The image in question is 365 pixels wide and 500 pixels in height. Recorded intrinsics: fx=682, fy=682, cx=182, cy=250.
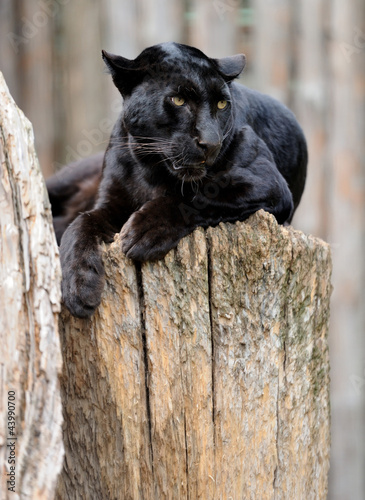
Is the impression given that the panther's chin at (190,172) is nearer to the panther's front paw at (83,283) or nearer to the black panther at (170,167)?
the black panther at (170,167)

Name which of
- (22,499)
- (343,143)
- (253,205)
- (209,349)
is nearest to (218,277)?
(209,349)

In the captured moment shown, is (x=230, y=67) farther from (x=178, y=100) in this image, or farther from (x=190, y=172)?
(x=190, y=172)

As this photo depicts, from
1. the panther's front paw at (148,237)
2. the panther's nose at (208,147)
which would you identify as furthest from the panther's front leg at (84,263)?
the panther's nose at (208,147)

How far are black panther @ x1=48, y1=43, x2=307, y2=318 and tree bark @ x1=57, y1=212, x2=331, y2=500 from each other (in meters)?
0.08

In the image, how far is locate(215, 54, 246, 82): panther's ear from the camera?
7.52ft

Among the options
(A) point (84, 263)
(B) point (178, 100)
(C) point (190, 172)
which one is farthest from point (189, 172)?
(A) point (84, 263)

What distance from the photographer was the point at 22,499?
1516 millimetres

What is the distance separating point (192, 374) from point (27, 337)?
549 millimetres

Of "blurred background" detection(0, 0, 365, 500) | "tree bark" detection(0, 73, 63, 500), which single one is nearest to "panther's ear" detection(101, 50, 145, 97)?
"tree bark" detection(0, 73, 63, 500)

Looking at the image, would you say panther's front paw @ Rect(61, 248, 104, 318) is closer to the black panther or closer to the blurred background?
the black panther

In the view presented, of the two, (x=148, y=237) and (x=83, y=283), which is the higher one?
(x=148, y=237)

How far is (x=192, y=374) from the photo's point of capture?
1.93m

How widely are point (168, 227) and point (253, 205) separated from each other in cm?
35

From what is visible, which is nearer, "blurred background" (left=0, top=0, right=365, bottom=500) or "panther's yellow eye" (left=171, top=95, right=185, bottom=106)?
"panther's yellow eye" (left=171, top=95, right=185, bottom=106)
